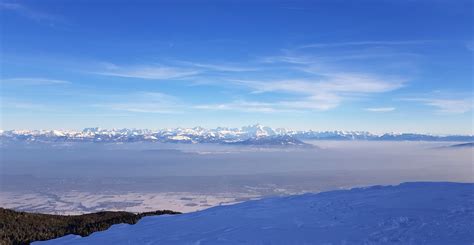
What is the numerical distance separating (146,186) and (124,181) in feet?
75.5

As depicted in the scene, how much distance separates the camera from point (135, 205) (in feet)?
310

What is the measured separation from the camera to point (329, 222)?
50.1 ft

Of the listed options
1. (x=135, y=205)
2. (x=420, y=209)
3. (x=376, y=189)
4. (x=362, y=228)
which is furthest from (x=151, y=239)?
A: (x=135, y=205)

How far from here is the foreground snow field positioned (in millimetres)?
13016

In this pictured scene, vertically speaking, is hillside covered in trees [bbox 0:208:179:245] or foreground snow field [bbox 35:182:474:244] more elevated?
foreground snow field [bbox 35:182:474:244]

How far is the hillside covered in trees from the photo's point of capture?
1850cm

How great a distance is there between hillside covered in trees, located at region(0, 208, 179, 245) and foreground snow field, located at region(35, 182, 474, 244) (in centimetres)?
144

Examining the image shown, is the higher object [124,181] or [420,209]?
[420,209]

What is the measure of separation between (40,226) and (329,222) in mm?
15517

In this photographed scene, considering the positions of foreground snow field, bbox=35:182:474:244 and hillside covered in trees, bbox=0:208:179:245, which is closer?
foreground snow field, bbox=35:182:474:244

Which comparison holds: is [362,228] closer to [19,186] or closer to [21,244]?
[21,244]

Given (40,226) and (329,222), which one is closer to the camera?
(329,222)

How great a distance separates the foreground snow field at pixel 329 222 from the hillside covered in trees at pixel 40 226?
1.44 meters

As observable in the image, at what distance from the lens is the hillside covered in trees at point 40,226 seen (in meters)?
18.5
